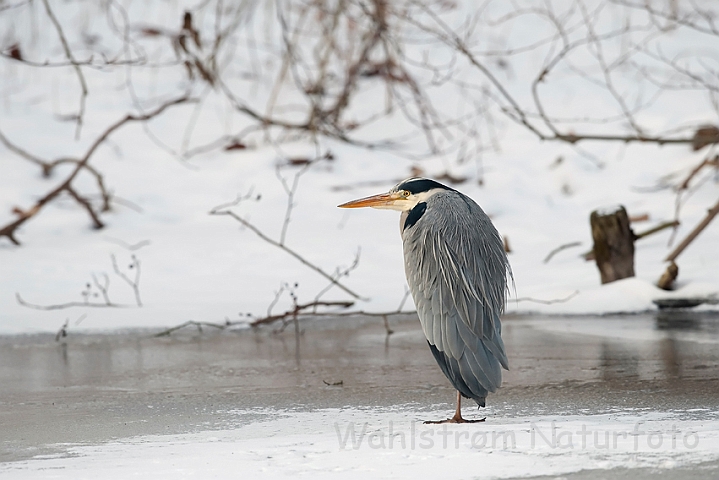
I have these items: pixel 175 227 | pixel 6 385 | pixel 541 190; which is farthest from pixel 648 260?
pixel 6 385

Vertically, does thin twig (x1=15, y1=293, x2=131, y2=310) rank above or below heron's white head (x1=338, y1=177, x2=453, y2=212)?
below

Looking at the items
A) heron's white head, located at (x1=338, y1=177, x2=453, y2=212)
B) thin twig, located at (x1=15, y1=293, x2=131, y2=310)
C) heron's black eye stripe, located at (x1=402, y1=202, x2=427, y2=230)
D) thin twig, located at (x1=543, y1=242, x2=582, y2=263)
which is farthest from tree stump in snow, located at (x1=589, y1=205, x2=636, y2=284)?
thin twig, located at (x1=15, y1=293, x2=131, y2=310)

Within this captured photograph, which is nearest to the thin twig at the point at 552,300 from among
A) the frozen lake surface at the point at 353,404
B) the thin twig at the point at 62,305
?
the frozen lake surface at the point at 353,404

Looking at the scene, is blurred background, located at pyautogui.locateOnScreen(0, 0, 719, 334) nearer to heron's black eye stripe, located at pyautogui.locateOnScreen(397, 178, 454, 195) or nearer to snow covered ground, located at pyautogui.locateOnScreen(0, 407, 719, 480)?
heron's black eye stripe, located at pyautogui.locateOnScreen(397, 178, 454, 195)

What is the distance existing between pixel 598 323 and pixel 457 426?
107 inches

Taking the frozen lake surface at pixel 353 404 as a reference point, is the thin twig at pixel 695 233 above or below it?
above

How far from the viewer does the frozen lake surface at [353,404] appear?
295 centimetres

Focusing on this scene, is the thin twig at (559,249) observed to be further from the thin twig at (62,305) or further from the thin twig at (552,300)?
the thin twig at (62,305)

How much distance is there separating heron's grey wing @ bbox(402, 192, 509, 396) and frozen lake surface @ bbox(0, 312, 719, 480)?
25 cm

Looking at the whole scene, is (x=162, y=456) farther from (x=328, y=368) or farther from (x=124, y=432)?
(x=328, y=368)

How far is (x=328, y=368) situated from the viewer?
15.6ft

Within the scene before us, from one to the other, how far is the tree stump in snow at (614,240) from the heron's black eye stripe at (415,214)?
2.73 metres

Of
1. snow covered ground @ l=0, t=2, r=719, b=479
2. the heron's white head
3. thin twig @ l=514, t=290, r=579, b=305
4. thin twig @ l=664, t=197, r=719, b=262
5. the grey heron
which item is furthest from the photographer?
thin twig @ l=664, t=197, r=719, b=262

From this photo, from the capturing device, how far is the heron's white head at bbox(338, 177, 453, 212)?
4.19 m
